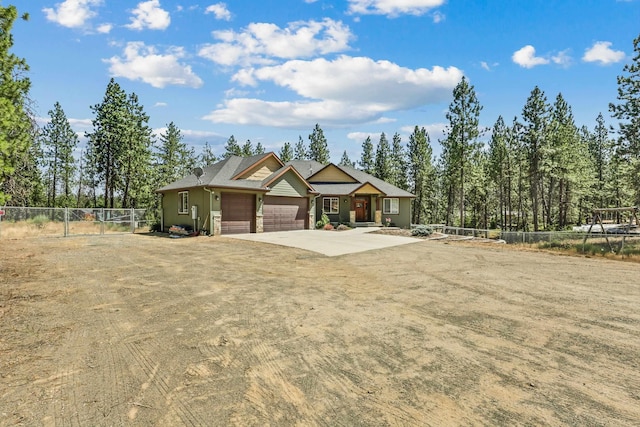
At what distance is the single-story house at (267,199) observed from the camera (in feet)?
65.6

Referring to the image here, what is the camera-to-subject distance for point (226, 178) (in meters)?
21.4

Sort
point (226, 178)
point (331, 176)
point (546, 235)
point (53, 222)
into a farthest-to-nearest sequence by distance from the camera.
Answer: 1. point (331, 176)
2. point (226, 178)
3. point (53, 222)
4. point (546, 235)

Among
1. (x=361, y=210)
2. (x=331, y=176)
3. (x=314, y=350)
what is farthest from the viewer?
(x=331, y=176)

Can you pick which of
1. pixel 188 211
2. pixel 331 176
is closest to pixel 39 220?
pixel 188 211

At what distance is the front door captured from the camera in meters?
28.3

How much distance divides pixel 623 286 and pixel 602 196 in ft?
158

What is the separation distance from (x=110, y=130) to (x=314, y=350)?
36.3 m

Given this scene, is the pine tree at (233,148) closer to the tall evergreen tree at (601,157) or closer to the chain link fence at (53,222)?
the chain link fence at (53,222)

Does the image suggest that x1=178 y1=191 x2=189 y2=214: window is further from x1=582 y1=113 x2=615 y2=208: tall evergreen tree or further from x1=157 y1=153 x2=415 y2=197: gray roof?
x1=582 y1=113 x2=615 y2=208: tall evergreen tree

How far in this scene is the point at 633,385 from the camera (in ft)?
11.7

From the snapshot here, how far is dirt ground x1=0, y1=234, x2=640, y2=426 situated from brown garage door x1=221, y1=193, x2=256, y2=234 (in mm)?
11063

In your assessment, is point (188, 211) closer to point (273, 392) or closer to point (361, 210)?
point (361, 210)

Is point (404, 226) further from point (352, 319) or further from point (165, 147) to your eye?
point (165, 147)

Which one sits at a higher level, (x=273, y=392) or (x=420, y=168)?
(x=420, y=168)
